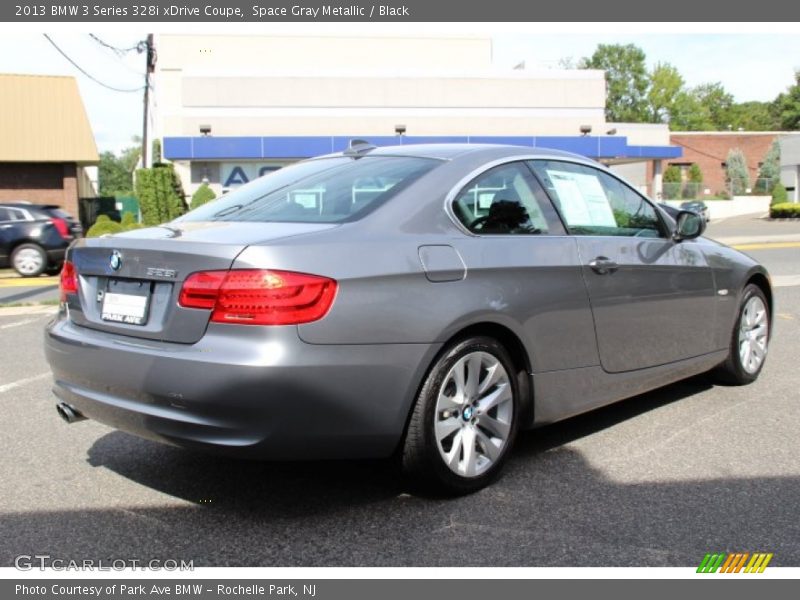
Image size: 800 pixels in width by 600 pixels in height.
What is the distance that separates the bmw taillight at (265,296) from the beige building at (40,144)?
32.9 meters

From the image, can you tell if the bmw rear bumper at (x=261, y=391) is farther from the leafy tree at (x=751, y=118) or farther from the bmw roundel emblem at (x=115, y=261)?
the leafy tree at (x=751, y=118)

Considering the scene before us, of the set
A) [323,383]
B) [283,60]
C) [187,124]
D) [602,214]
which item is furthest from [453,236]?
[283,60]

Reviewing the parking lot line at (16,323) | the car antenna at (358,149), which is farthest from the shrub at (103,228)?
the car antenna at (358,149)

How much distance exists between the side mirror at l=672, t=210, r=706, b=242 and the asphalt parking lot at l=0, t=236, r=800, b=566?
113cm

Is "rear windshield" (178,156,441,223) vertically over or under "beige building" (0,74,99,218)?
under

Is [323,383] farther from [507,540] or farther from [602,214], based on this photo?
[602,214]

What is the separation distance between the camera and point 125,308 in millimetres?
3609

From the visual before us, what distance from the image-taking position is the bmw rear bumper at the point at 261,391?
3207mm

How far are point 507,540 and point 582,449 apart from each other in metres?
1.32

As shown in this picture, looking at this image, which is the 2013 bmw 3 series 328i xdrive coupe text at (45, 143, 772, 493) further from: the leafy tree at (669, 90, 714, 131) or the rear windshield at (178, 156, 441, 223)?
the leafy tree at (669, 90, 714, 131)

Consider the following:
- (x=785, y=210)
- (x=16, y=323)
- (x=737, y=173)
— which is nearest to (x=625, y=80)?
(x=737, y=173)

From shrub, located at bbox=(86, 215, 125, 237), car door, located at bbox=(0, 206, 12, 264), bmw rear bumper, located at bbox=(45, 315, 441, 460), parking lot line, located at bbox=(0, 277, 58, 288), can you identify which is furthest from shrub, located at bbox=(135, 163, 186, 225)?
bmw rear bumper, located at bbox=(45, 315, 441, 460)

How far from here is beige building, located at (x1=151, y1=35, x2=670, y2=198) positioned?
3369 cm
